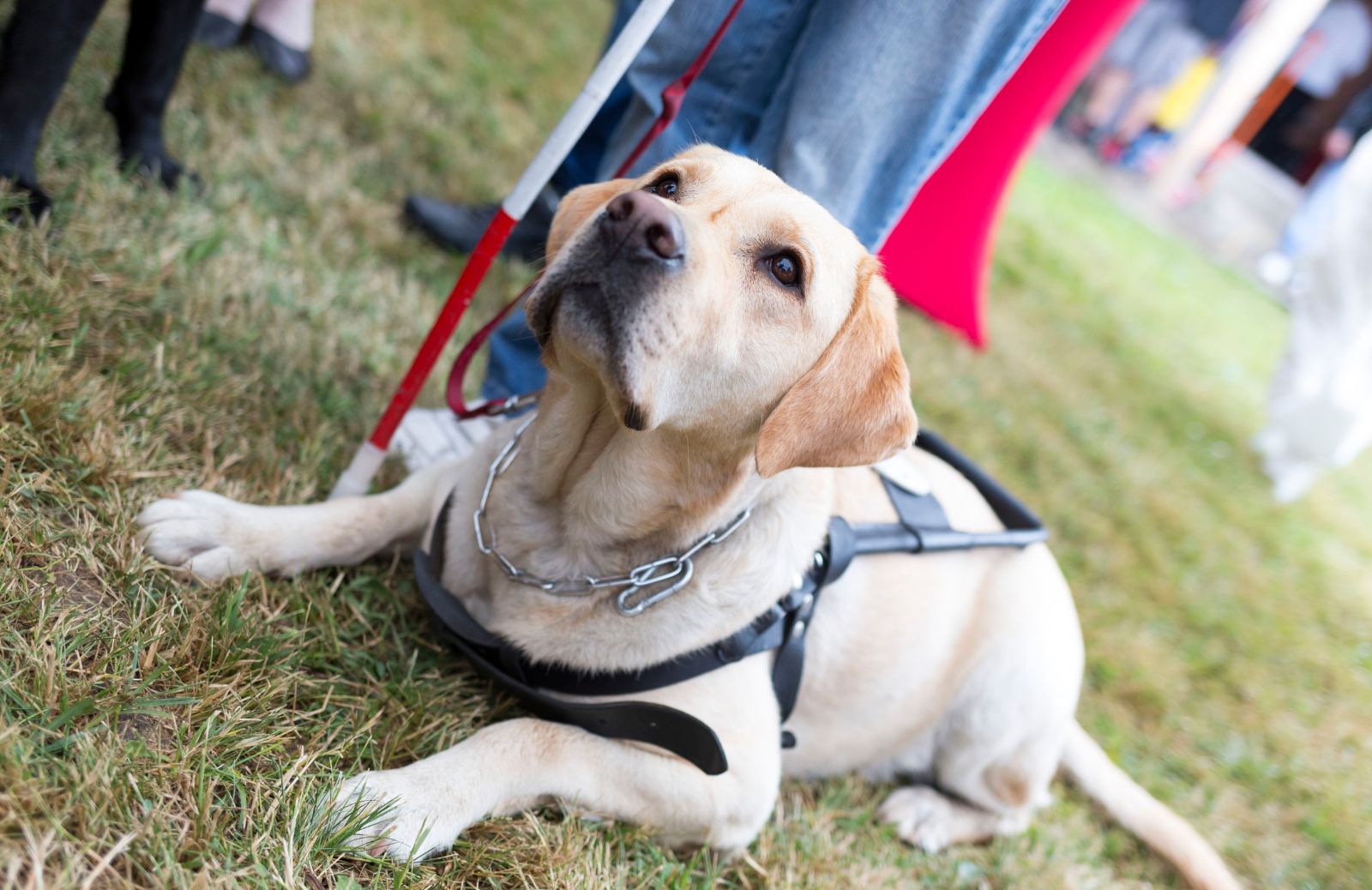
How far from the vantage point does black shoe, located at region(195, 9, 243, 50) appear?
485cm

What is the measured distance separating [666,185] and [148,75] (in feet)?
7.75

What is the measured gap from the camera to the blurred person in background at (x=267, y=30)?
490cm

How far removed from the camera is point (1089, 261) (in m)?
12.0

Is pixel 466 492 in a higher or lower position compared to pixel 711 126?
lower

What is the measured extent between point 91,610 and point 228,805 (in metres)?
0.57

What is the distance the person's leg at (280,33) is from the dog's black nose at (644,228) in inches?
155

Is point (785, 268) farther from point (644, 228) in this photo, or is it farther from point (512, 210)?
point (512, 210)

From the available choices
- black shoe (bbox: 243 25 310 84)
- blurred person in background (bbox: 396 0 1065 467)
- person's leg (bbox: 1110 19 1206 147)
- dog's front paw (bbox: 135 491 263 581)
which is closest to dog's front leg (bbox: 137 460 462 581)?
dog's front paw (bbox: 135 491 263 581)

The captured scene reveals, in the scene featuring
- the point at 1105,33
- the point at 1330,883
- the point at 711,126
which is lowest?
the point at 1330,883

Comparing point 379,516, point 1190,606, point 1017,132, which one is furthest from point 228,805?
point 1017,132

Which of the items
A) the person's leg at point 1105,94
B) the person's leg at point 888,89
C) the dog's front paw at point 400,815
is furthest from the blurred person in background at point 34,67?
the person's leg at point 1105,94

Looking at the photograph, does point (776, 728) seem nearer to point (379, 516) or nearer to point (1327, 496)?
point (379, 516)

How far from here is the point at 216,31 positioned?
4902 mm

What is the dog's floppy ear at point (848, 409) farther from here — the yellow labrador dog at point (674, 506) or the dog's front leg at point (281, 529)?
the dog's front leg at point (281, 529)
